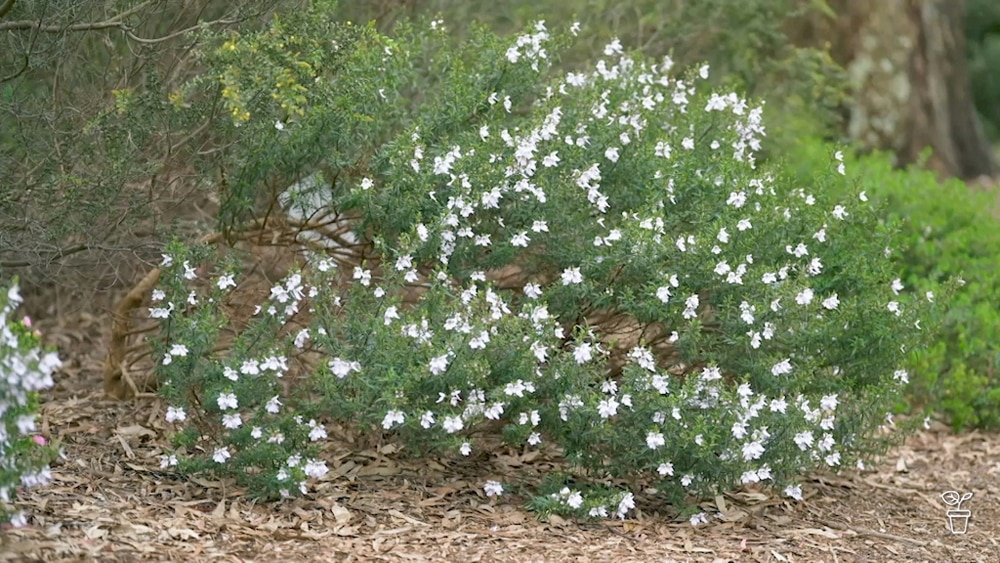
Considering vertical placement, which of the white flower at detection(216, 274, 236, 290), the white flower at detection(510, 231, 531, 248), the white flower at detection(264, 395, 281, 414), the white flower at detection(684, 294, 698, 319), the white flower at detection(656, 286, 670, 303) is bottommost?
the white flower at detection(264, 395, 281, 414)

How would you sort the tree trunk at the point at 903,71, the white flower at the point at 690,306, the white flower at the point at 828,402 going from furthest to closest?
1. the tree trunk at the point at 903,71
2. the white flower at the point at 828,402
3. the white flower at the point at 690,306

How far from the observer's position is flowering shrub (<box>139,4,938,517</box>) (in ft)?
14.5

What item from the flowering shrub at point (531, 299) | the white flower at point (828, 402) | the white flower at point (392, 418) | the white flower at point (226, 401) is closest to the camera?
the white flower at point (392, 418)

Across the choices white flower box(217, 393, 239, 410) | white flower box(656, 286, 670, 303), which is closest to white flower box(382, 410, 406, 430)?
white flower box(217, 393, 239, 410)

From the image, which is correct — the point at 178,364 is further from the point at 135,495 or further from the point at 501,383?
the point at 501,383

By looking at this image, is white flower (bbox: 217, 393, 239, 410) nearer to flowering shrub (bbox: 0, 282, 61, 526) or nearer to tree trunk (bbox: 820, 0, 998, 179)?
flowering shrub (bbox: 0, 282, 61, 526)

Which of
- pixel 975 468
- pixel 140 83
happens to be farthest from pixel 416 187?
pixel 975 468

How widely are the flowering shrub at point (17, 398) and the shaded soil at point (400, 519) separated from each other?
279 mm

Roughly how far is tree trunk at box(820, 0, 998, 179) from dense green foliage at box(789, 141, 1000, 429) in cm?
281

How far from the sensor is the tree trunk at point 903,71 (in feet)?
34.6

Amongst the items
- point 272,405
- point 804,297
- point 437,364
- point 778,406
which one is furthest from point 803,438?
point 272,405

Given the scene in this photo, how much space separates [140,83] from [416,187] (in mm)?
1540

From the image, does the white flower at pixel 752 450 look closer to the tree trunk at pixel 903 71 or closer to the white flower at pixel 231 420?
the white flower at pixel 231 420

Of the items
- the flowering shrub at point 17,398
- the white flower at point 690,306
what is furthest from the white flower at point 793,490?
the flowering shrub at point 17,398
